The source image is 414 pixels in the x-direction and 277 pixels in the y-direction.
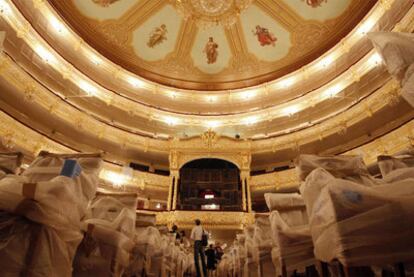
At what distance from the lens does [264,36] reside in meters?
18.1

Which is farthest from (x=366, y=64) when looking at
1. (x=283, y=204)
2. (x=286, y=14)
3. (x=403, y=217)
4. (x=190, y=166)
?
(x=403, y=217)

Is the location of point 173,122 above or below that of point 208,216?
above

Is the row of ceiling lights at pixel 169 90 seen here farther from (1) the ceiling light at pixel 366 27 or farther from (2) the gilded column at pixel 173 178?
(2) the gilded column at pixel 173 178

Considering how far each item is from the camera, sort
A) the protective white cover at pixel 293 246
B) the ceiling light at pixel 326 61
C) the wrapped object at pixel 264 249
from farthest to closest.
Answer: the ceiling light at pixel 326 61, the wrapped object at pixel 264 249, the protective white cover at pixel 293 246

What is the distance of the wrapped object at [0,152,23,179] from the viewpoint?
329 cm

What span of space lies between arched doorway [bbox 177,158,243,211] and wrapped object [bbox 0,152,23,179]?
12.8 meters

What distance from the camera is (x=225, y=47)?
1917 cm

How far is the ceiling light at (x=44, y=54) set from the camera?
44.4 ft

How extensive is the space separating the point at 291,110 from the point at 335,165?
49.4 ft

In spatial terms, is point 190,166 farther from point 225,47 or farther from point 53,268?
point 53,268

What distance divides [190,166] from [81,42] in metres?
9.82

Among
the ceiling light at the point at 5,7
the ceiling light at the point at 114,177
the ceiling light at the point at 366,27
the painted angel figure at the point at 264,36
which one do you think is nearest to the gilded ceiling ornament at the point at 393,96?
the ceiling light at the point at 366,27

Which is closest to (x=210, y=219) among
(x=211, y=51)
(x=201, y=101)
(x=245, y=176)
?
(x=245, y=176)

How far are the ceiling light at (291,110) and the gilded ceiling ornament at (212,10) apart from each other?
6.53 meters
